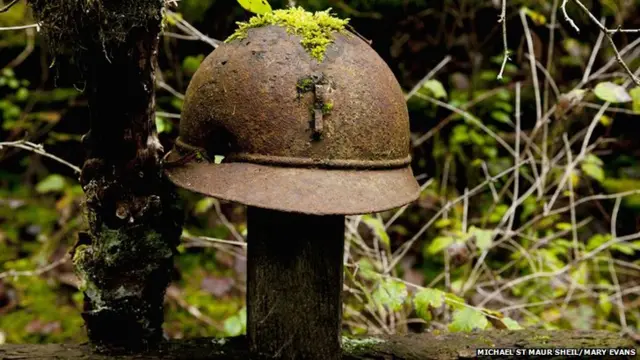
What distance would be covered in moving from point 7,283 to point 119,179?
248 centimetres

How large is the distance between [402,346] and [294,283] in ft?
1.64

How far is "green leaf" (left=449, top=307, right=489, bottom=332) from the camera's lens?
2.03 meters

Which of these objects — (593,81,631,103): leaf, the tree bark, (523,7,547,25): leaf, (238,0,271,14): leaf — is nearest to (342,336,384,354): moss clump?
the tree bark

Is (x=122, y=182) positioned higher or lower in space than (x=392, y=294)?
higher

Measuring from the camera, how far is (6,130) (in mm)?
4000

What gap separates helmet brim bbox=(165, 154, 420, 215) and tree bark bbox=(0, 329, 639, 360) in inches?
22.4

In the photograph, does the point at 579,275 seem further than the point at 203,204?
No

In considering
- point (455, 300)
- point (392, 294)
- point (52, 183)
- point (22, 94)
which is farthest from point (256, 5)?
point (22, 94)

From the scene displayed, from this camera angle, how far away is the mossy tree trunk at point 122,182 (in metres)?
1.51

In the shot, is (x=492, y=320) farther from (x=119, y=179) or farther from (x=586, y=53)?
(x=586, y=53)

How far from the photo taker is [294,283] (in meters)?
1.65

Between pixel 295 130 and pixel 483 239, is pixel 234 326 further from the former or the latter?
pixel 295 130

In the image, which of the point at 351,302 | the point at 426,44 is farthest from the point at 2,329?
the point at 426,44

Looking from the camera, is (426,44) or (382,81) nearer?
(382,81)
